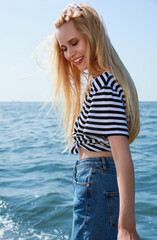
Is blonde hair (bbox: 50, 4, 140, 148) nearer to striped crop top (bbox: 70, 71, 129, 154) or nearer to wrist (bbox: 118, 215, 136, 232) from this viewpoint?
striped crop top (bbox: 70, 71, 129, 154)

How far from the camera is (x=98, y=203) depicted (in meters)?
1.71

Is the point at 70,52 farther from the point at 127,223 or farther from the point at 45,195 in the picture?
the point at 45,195

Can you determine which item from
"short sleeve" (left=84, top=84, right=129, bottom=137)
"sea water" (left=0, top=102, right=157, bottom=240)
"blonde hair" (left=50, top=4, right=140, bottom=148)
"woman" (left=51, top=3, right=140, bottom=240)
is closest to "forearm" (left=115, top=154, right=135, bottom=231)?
"woman" (left=51, top=3, right=140, bottom=240)

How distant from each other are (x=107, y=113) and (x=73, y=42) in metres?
0.59

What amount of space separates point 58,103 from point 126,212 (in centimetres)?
121

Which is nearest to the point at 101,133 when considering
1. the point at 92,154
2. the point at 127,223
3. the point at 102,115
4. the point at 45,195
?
the point at 102,115

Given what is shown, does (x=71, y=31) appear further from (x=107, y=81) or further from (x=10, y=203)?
(x=10, y=203)

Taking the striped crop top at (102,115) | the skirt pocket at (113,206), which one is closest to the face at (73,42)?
the striped crop top at (102,115)

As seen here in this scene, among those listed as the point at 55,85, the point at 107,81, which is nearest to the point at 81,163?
the point at 107,81

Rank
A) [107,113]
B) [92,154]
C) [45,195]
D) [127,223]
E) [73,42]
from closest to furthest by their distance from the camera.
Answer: [127,223]
[107,113]
[92,154]
[73,42]
[45,195]

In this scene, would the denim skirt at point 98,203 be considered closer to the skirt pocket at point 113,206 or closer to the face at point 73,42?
the skirt pocket at point 113,206

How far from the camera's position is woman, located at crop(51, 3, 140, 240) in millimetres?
1543

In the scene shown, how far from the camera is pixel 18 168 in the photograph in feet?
24.3

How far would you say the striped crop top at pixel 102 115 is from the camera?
1612 mm
